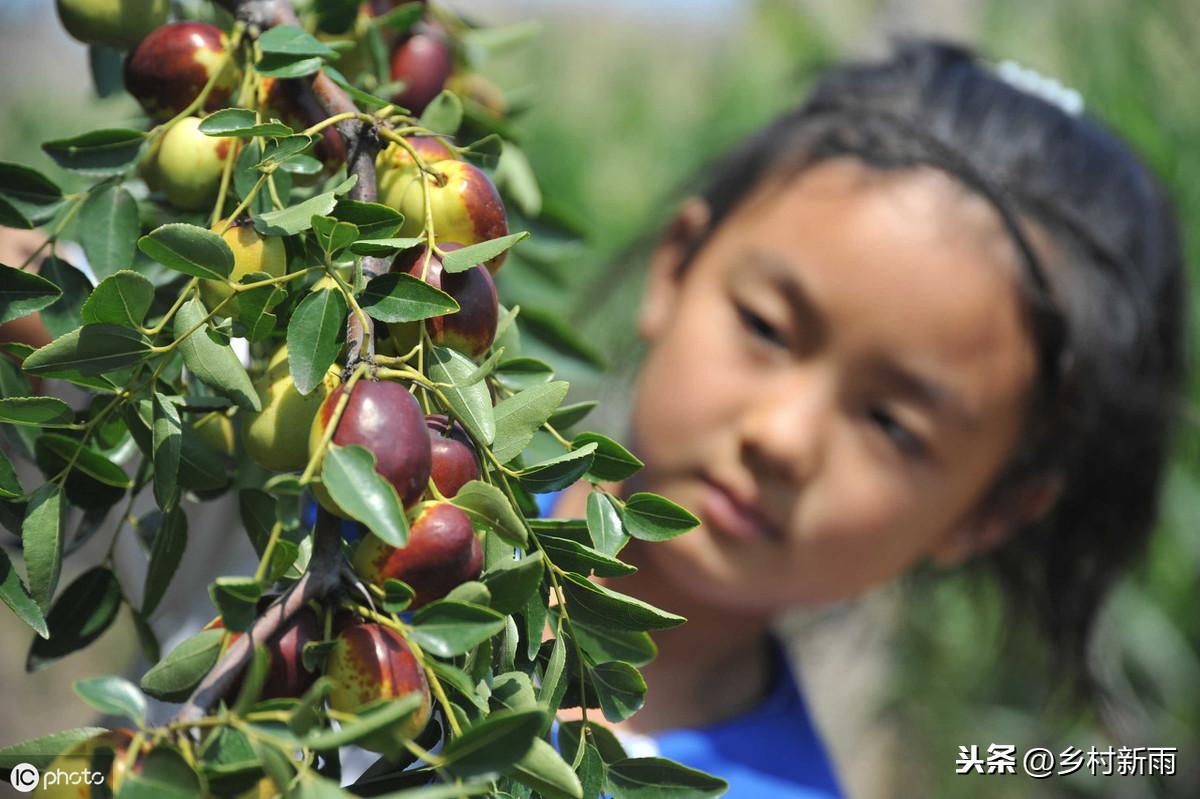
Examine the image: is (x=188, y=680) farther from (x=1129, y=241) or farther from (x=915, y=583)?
(x=915, y=583)

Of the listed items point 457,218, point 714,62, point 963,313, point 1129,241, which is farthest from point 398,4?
point 714,62

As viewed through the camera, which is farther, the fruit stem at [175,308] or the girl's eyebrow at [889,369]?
the girl's eyebrow at [889,369]

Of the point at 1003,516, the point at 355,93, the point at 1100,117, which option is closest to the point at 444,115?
the point at 355,93

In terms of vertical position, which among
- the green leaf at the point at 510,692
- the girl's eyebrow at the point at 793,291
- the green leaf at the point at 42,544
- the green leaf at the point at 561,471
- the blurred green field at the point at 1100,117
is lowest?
the blurred green field at the point at 1100,117

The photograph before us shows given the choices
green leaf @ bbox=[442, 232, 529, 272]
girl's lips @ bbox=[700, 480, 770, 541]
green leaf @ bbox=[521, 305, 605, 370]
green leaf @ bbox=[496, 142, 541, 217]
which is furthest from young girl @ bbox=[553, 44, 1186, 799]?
green leaf @ bbox=[442, 232, 529, 272]

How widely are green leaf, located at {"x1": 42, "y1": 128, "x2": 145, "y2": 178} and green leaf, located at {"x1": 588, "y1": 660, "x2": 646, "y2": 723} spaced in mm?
323

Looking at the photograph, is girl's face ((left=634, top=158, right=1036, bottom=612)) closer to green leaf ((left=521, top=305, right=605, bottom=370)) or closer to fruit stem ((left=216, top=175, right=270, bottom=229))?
green leaf ((left=521, top=305, right=605, bottom=370))

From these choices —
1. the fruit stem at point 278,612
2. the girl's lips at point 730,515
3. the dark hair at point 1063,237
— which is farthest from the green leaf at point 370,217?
the dark hair at point 1063,237

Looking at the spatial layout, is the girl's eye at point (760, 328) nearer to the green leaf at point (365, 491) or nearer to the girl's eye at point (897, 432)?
the girl's eye at point (897, 432)

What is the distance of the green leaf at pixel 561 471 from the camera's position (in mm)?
453

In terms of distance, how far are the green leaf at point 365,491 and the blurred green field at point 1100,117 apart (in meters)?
1.53

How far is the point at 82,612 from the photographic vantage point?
0.56 meters

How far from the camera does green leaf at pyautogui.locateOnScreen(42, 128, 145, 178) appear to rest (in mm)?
526

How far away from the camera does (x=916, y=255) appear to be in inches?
46.8
